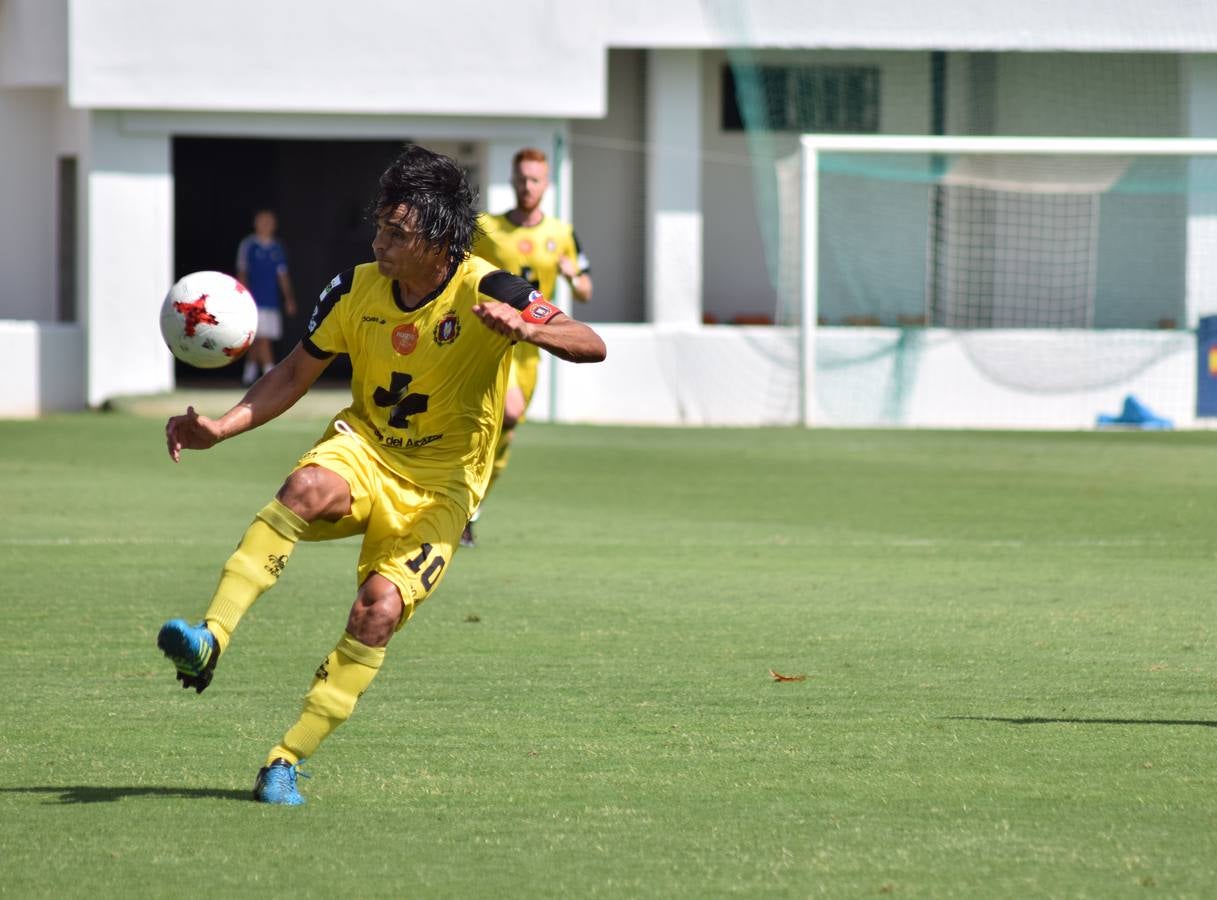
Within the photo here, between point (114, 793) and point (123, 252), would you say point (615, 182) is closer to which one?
point (123, 252)

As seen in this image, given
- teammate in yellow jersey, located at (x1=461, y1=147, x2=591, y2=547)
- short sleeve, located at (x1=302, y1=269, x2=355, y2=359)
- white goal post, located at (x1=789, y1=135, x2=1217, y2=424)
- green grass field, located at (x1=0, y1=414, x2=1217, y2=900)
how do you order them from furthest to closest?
1. white goal post, located at (x1=789, y1=135, x2=1217, y2=424)
2. teammate in yellow jersey, located at (x1=461, y1=147, x2=591, y2=547)
3. short sleeve, located at (x1=302, y1=269, x2=355, y2=359)
4. green grass field, located at (x1=0, y1=414, x2=1217, y2=900)

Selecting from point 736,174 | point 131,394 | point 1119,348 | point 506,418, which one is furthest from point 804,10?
point 506,418

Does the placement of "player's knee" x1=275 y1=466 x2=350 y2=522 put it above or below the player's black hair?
below

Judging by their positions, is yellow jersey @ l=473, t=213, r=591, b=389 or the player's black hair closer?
the player's black hair

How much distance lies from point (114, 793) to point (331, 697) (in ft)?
2.28

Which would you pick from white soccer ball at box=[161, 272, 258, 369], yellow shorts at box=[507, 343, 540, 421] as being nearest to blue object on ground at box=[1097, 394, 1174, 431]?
yellow shorts at box=[507, 343, 540, 421]

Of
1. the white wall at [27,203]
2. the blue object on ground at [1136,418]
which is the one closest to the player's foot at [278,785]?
the blue object on ground at [1136,418]

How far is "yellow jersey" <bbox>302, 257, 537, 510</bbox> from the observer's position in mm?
5863

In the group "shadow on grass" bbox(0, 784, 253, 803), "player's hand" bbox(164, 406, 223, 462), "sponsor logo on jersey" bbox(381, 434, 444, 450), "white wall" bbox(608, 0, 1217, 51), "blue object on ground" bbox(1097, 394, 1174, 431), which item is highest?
"white wall" bbox(608, 0, 1217, 51)

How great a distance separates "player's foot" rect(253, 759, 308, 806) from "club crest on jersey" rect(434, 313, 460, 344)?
4.29 ft

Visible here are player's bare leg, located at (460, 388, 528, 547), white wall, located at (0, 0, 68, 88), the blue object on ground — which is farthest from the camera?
white wall, located at (0, 0, 68, 88)

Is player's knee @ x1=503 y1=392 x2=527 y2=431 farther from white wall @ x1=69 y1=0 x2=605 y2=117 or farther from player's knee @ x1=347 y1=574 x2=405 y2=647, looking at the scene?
white wall @ x1=69 y1=0 x2=605 y2=117

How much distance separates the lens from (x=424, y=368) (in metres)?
5.87

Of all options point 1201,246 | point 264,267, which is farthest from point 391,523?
point 1201,246
